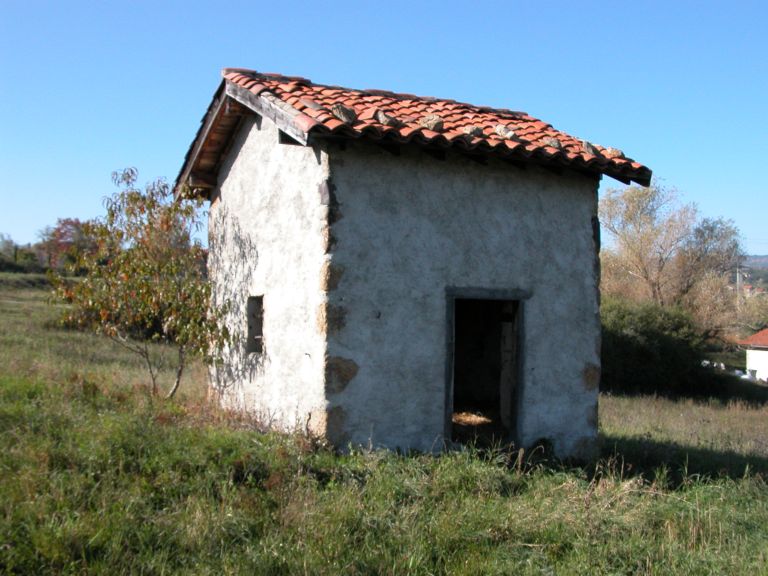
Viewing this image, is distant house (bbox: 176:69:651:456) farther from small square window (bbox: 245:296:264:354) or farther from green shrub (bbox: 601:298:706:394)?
green shrub (bbox: 601:298:706:394)

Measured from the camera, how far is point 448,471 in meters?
6.97

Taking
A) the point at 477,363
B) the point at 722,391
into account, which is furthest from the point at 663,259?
the point at 477,363

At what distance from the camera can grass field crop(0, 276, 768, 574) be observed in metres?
4.98

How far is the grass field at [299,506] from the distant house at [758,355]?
4194 centimetres

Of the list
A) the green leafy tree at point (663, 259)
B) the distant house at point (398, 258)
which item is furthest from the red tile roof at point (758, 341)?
the distant house at point (398, 258)

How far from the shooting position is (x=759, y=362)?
46000 millimetres

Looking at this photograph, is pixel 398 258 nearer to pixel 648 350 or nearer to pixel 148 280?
pixel 148 280

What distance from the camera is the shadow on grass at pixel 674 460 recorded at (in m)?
8.89

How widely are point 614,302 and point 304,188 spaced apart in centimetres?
2140

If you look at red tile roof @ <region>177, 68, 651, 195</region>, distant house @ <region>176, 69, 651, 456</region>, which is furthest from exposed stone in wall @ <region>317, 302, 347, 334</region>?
red tile roof @ <region>177, 68, 651, 195</region>

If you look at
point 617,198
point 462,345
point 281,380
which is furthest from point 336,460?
point 617,198

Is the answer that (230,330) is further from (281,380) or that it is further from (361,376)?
(361,376)

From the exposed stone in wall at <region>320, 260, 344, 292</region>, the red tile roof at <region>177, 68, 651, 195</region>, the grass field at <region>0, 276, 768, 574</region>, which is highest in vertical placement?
the red tile roof at <region>177, 68, 651, 195</region>

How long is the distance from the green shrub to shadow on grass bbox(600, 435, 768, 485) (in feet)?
47.0
